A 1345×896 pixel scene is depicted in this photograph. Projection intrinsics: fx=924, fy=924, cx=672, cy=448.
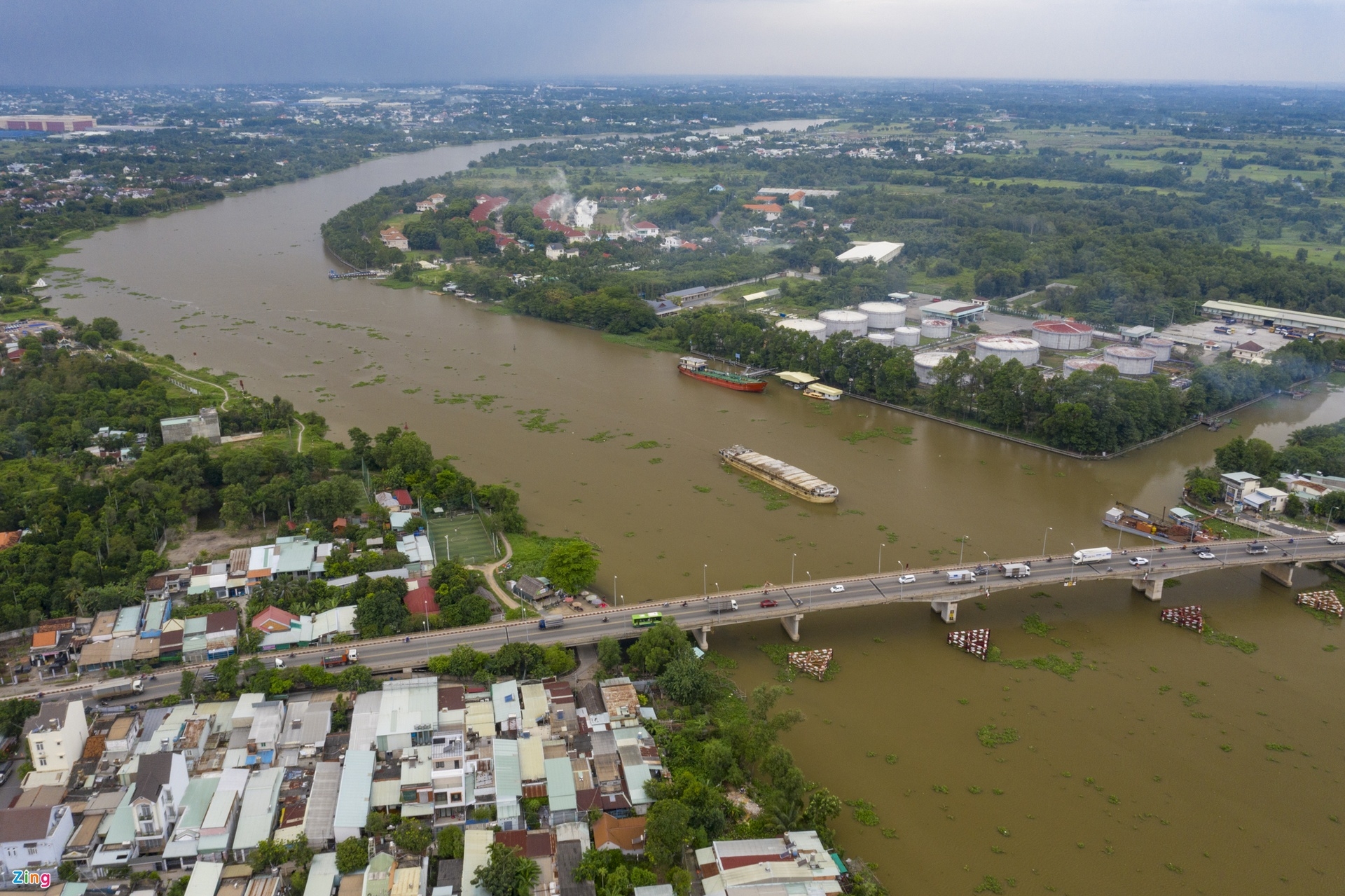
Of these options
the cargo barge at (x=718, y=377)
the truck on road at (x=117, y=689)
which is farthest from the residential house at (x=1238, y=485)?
the truck on road at (x=117, y=689)

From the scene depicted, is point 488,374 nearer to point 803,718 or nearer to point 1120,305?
point 803,718

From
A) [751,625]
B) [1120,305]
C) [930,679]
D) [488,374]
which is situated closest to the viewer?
[930,679]

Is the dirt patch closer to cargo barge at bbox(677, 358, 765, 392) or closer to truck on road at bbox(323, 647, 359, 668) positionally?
truck on road at bbox(323, 647, 359, 668)

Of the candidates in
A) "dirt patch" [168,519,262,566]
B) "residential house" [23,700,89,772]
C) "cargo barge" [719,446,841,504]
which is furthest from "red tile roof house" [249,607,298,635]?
"cargo barge" [719,446,841,504]

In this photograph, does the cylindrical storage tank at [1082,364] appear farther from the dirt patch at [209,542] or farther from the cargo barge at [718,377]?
the dirt patch at [209,542]

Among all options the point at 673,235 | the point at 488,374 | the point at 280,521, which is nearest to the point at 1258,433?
the point at 488,374

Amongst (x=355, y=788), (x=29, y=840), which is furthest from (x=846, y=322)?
(x=29, y=840)
